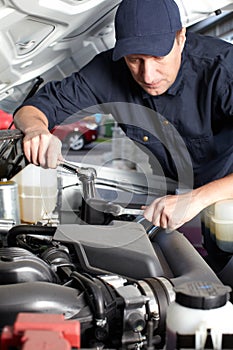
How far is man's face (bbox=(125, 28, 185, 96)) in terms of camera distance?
147 centimetres

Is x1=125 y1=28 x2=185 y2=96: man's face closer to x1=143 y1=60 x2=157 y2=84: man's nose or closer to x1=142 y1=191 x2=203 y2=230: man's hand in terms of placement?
x1=143 y1=60 x2=157 y2=84: man's nose

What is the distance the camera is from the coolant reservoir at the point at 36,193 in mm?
1829

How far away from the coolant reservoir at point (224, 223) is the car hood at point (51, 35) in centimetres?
81

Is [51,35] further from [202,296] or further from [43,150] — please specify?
[202,296]

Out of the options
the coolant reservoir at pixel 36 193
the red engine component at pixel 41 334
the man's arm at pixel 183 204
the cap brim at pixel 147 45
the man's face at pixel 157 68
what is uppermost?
the cap brim at pixel 147 45

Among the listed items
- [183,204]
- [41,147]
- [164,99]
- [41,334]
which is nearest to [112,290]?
[41,334]

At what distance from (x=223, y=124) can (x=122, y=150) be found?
177cm

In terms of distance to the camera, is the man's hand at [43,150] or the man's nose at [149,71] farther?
the man's nose at [149,71]

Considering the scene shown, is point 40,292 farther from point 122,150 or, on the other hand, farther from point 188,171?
point 122,150

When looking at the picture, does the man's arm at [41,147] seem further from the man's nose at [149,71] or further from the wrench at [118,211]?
the man's nose at [149,71]

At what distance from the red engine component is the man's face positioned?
0.96m

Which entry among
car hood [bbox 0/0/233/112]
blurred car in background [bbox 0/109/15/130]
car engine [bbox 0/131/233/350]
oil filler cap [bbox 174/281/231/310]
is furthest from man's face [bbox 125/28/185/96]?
oil filler cap [bbox 174/281/231/310]

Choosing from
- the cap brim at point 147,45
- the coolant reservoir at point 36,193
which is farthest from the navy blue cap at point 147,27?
the coolant reservoir at point 36,193

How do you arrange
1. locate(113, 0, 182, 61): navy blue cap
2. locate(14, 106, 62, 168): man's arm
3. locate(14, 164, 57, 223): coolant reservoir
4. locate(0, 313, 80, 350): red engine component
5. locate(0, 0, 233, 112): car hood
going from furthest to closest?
locate(14, 164, 57, 223): coolant reservoir
locate(0, 0, 233, 112): car hood
locate(113, 0, 182, 61): navy blue cap
locate(14, 106, 62, 168): man's arm
locate(0, 313, 80, 350): red engine component
